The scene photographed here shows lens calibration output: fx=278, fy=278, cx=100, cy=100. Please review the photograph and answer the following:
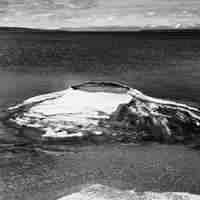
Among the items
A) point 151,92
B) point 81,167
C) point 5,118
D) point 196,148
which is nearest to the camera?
point 81,167

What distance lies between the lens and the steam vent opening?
1005 inches

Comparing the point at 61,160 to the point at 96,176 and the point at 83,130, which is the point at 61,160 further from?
the point at 83,130

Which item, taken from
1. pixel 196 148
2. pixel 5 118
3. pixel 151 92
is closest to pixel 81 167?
pixel 196 148

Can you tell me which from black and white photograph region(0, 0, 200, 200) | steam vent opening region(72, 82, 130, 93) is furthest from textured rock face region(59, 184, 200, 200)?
steam vent opening region(72, 82, 130, 93)

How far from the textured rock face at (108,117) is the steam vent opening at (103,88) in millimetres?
1161

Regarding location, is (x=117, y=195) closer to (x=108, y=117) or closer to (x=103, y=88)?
(x=108, y=117)

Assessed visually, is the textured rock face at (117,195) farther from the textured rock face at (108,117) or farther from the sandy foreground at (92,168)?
the textured rock face at (108,117)

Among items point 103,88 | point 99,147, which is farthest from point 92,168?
point 103,88

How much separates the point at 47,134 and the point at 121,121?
5678 millimetres

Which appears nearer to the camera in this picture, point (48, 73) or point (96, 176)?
point (96, 176)

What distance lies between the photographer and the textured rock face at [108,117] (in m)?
20.4

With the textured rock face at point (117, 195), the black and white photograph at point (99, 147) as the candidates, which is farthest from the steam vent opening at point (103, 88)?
the textured rock face at point (117, 195)

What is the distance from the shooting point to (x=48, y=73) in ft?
165

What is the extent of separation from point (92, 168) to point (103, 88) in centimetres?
1146
